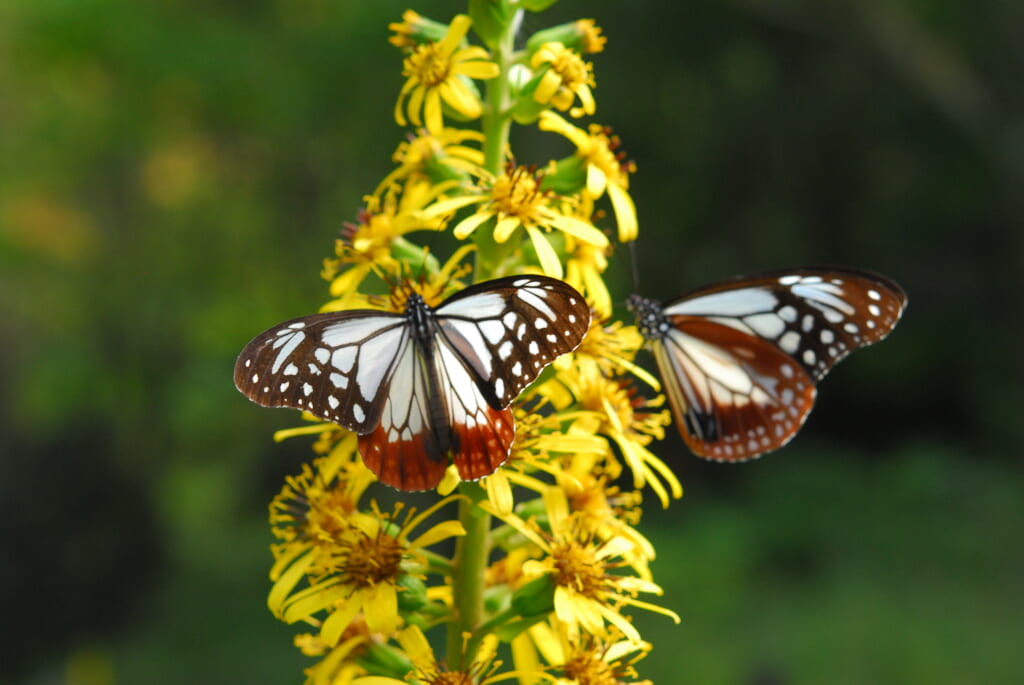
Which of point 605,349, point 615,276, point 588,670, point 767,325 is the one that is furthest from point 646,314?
point 615,276

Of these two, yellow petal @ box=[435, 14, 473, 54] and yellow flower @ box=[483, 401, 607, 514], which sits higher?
yellow petal @ box=[435, 14, 473, 54]

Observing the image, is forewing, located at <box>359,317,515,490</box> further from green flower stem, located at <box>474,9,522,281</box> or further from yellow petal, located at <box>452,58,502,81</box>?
yellow petal, located at <box>452,58,502,81</box>

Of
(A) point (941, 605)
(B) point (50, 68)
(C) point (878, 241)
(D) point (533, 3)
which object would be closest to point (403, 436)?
(D) point (533, 3)

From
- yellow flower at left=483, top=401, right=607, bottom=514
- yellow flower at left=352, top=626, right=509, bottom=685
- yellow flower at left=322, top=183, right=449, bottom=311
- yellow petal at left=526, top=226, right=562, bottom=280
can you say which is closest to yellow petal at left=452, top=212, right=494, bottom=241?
yellow petal at left=526, top=226, right=562, bottom=280

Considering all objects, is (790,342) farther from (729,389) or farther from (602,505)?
(602,505)

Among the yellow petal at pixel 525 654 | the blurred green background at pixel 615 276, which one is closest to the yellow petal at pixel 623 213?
the yellow petal at pixel 525 654

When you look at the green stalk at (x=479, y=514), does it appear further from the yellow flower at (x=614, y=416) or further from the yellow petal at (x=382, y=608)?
the yellow flower at (x=614, y=416)

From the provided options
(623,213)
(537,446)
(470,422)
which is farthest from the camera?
(623,213)
